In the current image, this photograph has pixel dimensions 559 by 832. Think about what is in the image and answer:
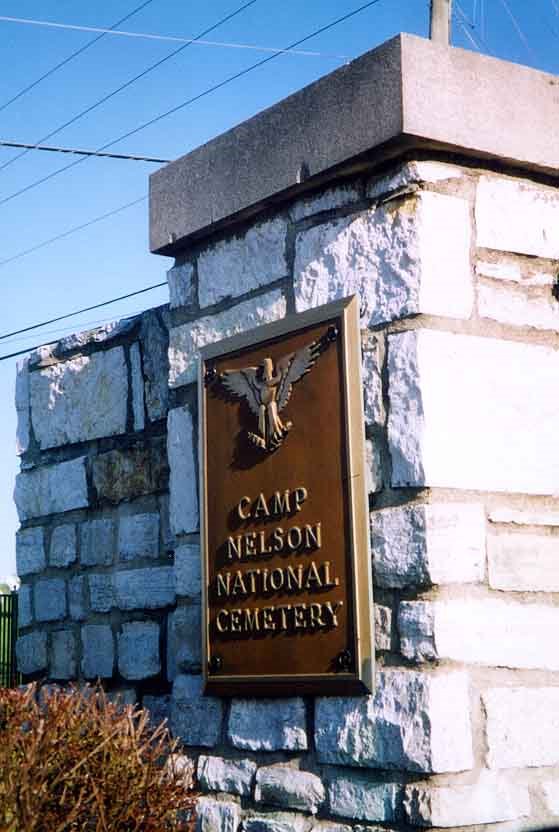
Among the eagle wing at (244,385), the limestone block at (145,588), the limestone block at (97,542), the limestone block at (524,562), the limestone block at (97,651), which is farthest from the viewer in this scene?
the limestone block at (97,542)

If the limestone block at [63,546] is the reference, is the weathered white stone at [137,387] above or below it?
above

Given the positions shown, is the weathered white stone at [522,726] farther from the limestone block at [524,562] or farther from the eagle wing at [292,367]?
the eagle wing at [292,367]

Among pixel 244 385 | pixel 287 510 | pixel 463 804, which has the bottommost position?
pixel 463 804

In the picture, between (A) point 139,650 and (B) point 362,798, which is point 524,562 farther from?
(A) point 139,650

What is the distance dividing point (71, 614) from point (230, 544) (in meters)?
1.55

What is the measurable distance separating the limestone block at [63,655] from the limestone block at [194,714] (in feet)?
3.62

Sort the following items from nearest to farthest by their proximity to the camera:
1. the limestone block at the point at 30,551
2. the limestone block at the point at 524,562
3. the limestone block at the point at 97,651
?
1. the limestone block at the point at 524,562
2. the limestone block at the point at 97,651
3. the limestone block at the point at 30,551

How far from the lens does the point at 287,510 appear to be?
12.5 feet

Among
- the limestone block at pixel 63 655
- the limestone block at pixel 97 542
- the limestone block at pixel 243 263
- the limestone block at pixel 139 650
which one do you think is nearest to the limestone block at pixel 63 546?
the limestone block at pixel 97 542

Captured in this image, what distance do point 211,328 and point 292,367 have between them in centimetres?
55

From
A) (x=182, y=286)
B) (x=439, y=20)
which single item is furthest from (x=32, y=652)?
(x=439, y=20)

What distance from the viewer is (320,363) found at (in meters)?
3.78

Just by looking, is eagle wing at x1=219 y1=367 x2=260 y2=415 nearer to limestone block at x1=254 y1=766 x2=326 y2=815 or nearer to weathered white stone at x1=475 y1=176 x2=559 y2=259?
weathered white stone at x1=475 y1=176 x2=559 y2=259

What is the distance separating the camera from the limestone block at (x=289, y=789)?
11.9 feet
